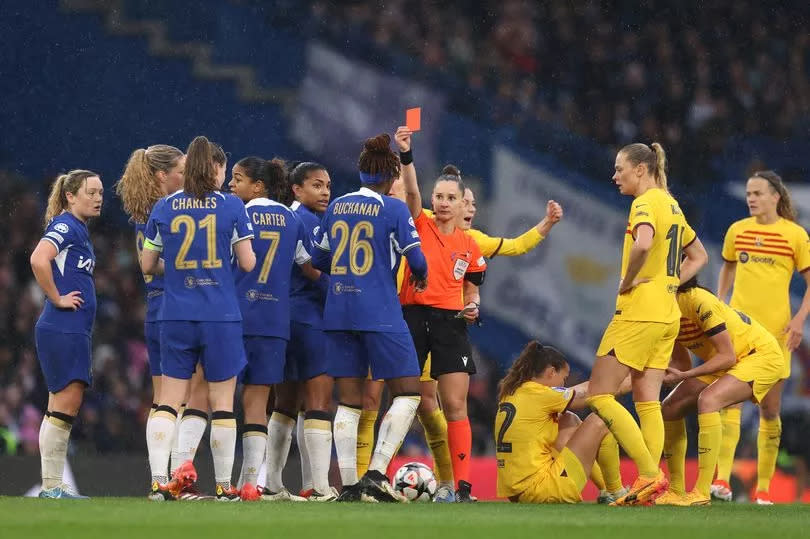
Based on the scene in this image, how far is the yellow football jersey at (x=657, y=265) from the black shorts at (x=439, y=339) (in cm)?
104

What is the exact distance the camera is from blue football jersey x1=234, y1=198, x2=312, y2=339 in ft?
25.2

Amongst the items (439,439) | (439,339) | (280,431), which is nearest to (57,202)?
(280,431)

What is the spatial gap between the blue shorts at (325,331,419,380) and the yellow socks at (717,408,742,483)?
2.84 m

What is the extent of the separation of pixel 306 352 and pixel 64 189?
1.83m

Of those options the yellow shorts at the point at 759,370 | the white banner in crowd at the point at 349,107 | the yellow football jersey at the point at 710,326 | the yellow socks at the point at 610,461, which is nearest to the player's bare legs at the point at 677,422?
the yellow shorts at the point at 759,370

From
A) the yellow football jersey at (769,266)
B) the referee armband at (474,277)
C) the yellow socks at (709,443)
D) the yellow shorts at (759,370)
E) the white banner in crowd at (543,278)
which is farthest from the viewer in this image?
the white banner in crowd at (543,278)

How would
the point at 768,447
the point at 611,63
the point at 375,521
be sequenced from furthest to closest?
the point at 611,63, the point at 768,447, the point at 375,521

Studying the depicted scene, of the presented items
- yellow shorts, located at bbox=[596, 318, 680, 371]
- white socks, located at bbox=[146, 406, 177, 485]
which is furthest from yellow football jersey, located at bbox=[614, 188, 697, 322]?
white socks, located at bbox=[146, 406, 177, 485]

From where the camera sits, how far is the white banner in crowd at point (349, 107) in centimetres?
1538

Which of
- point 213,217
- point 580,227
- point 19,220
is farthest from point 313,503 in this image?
point 580,227

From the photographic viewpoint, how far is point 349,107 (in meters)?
15.6

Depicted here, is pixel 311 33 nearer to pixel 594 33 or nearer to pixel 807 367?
pixel 594 33

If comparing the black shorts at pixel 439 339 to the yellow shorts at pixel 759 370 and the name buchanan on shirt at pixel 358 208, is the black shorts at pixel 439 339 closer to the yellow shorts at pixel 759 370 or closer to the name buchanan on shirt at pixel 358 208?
the name buchanan on shirt at pixel 358 208

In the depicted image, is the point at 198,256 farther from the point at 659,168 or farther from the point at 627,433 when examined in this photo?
the point at 659,168
